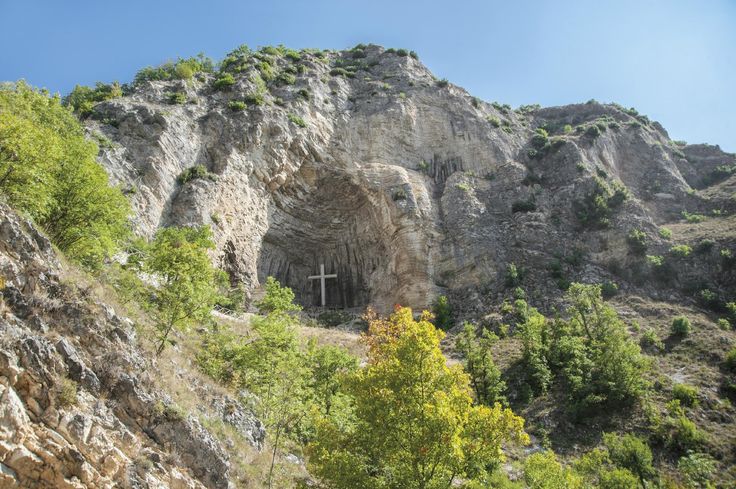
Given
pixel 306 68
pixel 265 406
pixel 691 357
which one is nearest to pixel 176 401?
pixel 265 406

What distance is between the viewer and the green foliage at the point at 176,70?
145 feet

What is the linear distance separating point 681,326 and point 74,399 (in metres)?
31.1

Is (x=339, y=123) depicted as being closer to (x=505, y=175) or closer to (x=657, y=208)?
(x=505, y=175)

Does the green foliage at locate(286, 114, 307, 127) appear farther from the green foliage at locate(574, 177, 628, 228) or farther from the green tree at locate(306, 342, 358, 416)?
the green tree at locate(306, 342, 358, 416)

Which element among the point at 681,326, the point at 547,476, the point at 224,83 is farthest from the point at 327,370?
the point at 224,83

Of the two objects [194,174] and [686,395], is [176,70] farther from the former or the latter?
[686,395]

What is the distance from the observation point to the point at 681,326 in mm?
29547

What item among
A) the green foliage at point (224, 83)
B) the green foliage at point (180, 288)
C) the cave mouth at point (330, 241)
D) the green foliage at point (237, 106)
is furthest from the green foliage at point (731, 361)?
the green foliage at point (224, 83)

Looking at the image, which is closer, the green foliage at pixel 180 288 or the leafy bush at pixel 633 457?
the green foliage at pixel 180 288

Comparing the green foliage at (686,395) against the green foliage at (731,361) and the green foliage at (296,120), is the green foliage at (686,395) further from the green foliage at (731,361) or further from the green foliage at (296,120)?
the green foliage at (296,120)

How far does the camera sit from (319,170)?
4147 cm

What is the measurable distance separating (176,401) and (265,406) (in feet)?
8.79

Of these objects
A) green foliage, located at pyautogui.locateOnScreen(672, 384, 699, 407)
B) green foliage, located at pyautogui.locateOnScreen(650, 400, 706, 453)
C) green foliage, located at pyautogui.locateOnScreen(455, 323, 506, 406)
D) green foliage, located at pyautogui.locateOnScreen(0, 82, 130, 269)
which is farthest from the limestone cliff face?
green foliage, located at pyautogui.locateOnScreen(650, 400, 706, 453)

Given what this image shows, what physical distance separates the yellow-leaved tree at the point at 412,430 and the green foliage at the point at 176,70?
39.0 metres
